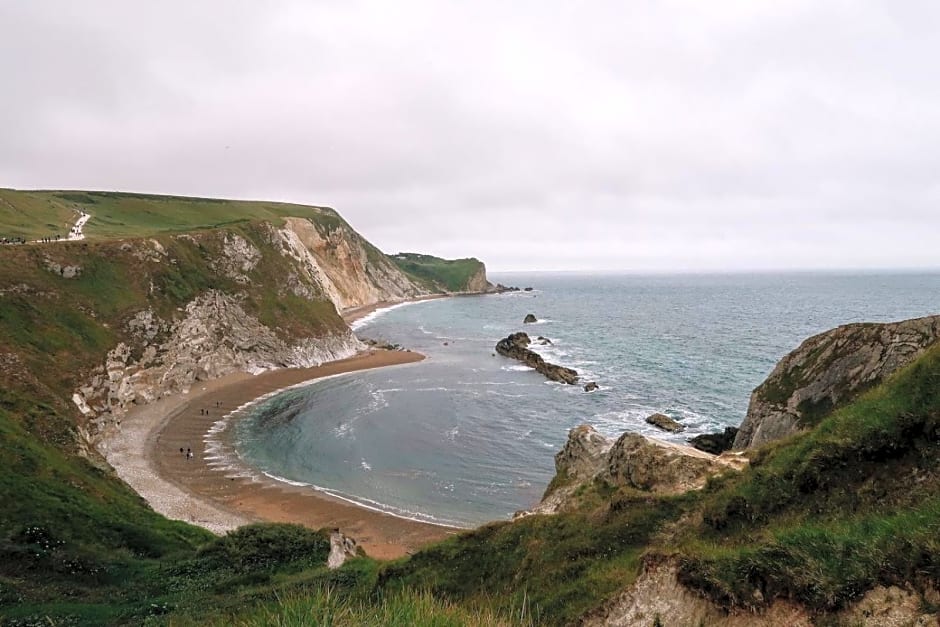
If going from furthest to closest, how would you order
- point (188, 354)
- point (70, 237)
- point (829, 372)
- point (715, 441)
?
1. point (70, 237)
2. point (188, 354)
3. point (715, 441)
4. point (829, 372)

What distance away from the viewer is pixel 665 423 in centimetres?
5131

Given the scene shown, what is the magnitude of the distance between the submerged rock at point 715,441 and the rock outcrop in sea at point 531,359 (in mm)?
28001

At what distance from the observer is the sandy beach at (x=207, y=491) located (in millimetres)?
34594

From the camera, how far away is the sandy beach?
1362 inches

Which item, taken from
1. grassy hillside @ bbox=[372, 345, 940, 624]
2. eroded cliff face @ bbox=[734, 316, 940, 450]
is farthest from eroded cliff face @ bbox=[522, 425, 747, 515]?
eroded cliff face @ bbox=[734, 316, 940, 450]

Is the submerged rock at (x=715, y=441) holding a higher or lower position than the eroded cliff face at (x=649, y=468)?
lower

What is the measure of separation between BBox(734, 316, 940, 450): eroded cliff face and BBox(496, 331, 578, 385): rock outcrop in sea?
135 feet

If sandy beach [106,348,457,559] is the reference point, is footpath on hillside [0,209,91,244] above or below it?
above

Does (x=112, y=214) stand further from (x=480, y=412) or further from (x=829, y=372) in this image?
(x=829, y=372)

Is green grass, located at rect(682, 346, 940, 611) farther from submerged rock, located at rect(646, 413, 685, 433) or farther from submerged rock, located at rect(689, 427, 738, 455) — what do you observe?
submerged rock, located at rect(646, 413, 685, 433)

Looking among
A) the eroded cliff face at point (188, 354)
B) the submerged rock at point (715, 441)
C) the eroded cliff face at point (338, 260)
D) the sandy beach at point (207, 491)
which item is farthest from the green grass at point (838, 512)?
the eroded cliff face at point (338, 260)

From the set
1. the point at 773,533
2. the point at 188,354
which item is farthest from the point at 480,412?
the point at 773,533

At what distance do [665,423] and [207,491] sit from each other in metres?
43.4

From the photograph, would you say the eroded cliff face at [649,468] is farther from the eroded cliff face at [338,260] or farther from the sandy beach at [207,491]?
the eroded cliff face at [338,260]
